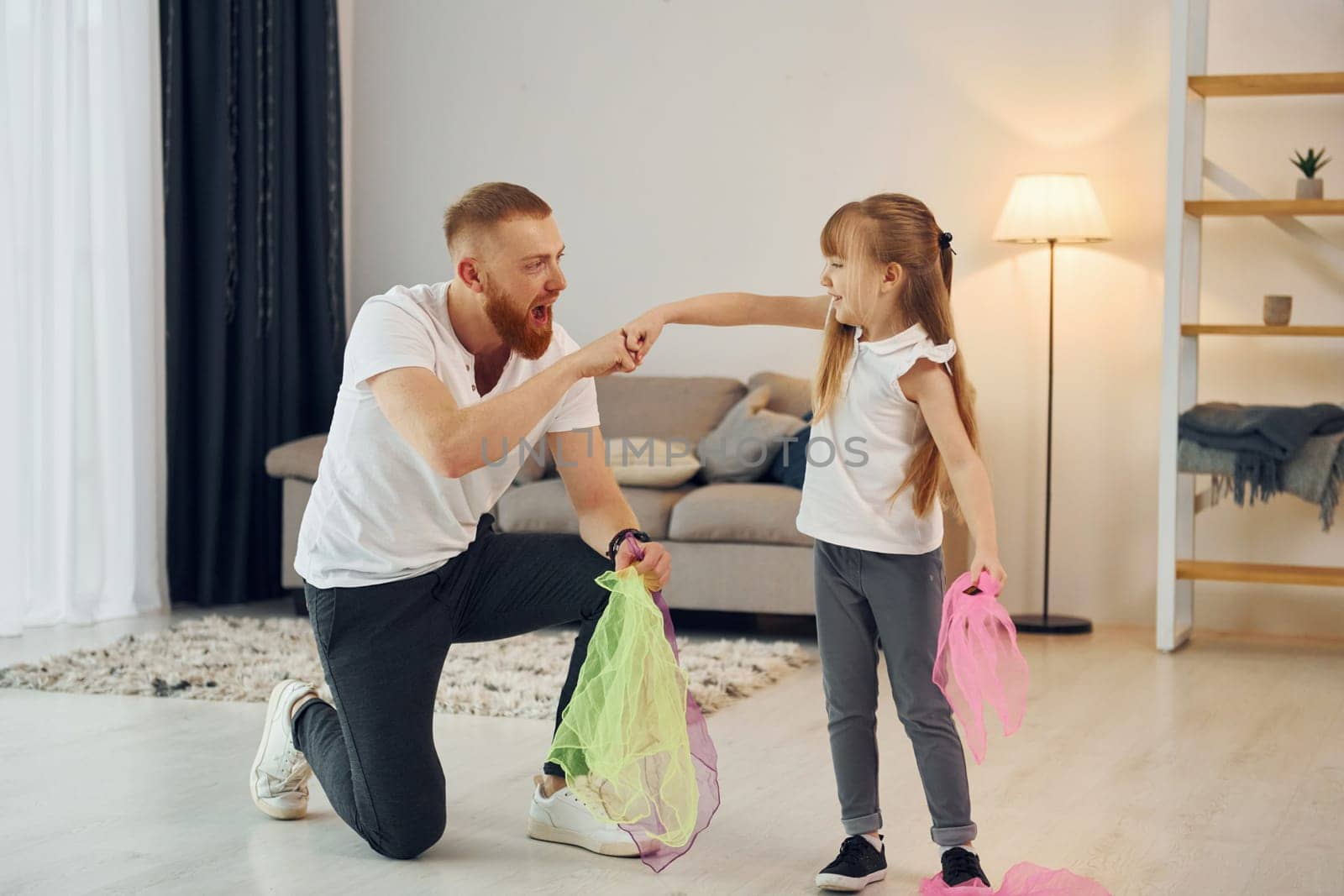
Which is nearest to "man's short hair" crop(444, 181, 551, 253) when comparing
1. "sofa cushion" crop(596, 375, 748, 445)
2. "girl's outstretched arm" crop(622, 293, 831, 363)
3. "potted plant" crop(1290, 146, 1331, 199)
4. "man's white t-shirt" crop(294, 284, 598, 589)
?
"man's white t-shirt" crop(294, 284, 598, 589)

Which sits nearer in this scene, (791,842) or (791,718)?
(791,842)

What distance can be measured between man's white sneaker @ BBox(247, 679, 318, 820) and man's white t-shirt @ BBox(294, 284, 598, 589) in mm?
283

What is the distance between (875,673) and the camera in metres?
2.17

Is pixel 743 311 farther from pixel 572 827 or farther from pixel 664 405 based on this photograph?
pixel 664 405

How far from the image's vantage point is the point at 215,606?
189 inches

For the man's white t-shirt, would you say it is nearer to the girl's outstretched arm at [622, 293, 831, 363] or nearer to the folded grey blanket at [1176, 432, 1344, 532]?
the girl's outstretched arm at [622, 293, 831, 363]

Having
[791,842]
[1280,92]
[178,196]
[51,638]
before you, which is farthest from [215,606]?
[1280,92]

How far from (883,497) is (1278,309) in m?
2.43

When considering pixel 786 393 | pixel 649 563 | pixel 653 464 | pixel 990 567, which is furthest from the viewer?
pixel 786 393

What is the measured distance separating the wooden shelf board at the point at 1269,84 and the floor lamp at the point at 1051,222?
1.49 feet

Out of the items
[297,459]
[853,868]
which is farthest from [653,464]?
[853,868]

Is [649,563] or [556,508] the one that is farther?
[556,508]

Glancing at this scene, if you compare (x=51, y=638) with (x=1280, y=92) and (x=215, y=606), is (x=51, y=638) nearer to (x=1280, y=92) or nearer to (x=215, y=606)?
(x=215, y=606)

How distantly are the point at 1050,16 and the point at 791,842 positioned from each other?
318 cm
